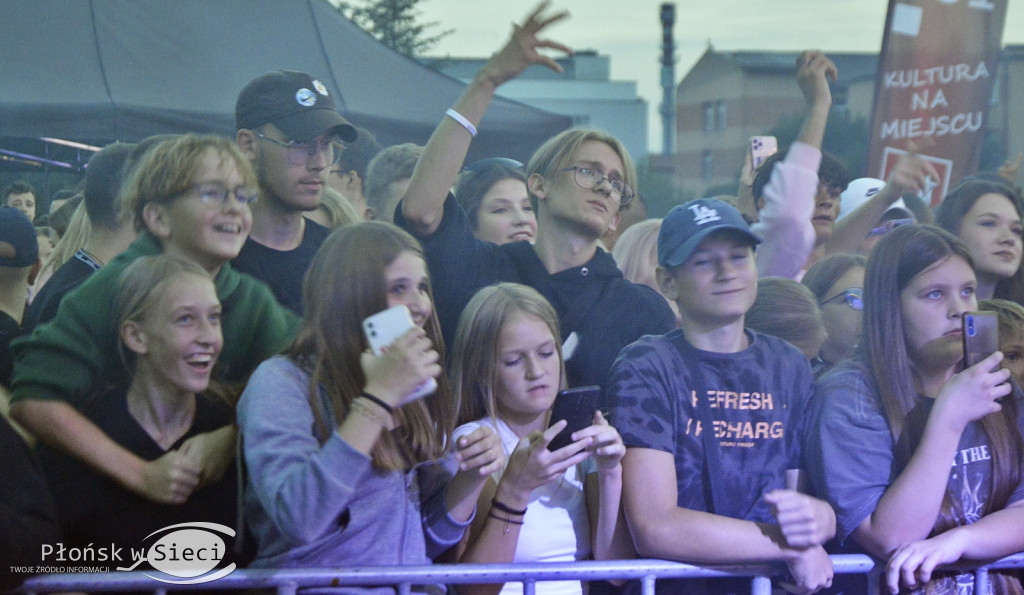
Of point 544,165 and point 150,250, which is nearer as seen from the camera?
point 150,250

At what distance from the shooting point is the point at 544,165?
261 cm

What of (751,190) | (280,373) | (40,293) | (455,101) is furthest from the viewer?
(751,190)

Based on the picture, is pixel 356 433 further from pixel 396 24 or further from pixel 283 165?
pixel 396 24

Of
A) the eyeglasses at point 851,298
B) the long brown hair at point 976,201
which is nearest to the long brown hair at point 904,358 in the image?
the eyeglasses at point 851,298

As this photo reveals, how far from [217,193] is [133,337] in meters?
0.37

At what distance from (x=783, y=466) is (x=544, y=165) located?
3.35 feet

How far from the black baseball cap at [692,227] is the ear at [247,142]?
1056 millimetres

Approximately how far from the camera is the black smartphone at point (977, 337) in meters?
2.35

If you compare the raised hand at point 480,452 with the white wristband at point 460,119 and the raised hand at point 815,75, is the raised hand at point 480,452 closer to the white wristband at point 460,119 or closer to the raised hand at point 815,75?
the white wristband at point 460,119

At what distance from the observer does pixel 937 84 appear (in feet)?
10.4

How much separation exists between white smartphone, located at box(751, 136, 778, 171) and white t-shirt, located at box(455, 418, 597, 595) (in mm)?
1199

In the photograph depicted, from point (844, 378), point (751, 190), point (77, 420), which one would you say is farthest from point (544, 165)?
point (77, 420)

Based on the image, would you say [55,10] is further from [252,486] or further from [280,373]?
[252,486]

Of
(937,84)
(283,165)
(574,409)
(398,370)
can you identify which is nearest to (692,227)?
(574,409)
